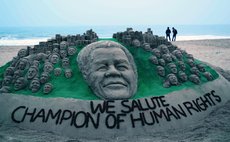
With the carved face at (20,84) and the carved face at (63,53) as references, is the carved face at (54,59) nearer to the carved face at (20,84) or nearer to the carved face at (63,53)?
the carved face at (63,53)

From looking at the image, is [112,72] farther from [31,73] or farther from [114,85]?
[31,73]

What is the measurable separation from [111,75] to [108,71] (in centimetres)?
11

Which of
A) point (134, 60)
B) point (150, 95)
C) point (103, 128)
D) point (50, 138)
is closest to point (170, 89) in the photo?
point (150, 95)

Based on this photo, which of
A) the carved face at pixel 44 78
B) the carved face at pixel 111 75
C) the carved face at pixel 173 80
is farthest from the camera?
the carved face at pixel 173 80

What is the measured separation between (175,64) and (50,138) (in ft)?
12.7

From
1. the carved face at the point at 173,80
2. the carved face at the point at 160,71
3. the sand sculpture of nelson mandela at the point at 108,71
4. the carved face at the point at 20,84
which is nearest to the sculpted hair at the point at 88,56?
the sand sculpture of nelson mandela at the point at 108,71

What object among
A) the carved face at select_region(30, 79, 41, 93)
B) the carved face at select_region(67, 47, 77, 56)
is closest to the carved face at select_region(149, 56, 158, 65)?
the carved face at select_region(67, 47, 77, 56)

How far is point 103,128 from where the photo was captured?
20.4ft

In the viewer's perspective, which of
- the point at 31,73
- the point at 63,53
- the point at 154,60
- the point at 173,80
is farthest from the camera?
the point at 154,60

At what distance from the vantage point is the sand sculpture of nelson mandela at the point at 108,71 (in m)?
6.77

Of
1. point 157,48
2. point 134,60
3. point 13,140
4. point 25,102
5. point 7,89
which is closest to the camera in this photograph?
point 13,140

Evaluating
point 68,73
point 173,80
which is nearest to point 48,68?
point 68,73

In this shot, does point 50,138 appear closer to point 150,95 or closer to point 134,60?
point 150,95

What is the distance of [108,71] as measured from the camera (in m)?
6.85
